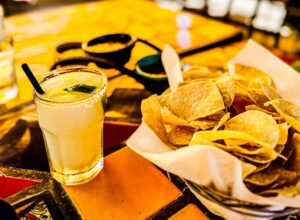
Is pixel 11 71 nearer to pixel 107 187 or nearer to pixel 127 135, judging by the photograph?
pixel 127 135

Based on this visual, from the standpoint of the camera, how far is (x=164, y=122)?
3.16 feet

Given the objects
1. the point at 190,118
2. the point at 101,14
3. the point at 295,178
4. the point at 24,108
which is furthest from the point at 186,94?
the point at 101,14

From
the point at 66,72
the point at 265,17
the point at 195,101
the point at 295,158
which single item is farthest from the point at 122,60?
the point at 265,17

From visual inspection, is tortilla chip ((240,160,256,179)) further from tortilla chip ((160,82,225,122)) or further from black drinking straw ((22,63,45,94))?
black drinking straw ((22,63,45,94))

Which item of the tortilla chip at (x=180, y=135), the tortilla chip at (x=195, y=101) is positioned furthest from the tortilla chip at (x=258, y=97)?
→ the tortilla chip at (x=180, y=135)

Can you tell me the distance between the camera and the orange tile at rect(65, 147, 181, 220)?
87 cm

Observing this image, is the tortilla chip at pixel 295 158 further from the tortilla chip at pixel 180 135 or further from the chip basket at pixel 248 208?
the tortilla chip at pixel 180 135

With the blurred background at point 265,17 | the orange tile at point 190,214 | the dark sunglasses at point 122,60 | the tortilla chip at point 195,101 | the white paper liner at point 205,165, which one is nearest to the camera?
the white paper liner at point 205,165

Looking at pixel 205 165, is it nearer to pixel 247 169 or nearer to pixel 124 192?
pixel 247 169

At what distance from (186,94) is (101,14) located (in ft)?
5.20

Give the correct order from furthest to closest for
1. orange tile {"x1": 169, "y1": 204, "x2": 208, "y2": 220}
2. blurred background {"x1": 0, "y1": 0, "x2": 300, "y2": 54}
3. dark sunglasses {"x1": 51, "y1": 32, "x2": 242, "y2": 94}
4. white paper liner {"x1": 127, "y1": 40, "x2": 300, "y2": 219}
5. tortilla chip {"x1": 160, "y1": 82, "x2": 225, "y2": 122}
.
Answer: blurred background {"x1": 0, "y1": 0, "x2": 300, "y2": 54}
dark sunglasses {"x1": 51, "y1": 32, "x2": 242, "y2": 94}
tortilla chip {"x1": 160, "y1": 82, "x2": 225, "y2": 122}
orange tile {"x1": 169, "y1": 204, "x2": 208, "y2": 220}
white paper liner {"x1": 127, "y1": 40, "x2": 300, "y2": 219}

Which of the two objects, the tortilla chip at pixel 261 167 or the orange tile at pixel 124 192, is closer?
the tortilla chip at pixel 261 167

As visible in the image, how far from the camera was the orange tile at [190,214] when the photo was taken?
0.85 meters

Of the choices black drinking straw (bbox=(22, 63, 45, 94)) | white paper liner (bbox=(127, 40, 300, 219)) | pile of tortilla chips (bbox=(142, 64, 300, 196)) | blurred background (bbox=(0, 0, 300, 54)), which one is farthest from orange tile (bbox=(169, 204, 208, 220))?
blurred background (bbox=(0, 0, 300, 54))
